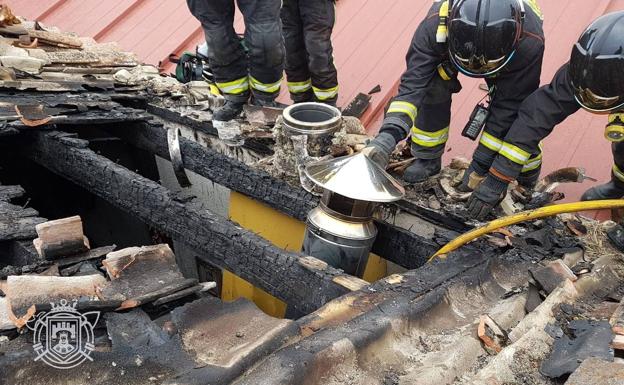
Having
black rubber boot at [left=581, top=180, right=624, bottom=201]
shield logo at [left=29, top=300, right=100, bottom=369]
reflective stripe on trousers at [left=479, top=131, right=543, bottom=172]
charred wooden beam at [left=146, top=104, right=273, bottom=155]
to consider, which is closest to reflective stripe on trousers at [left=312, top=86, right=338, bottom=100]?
charred wooden beam at [left=146, top=104, right=273, bottom=155]

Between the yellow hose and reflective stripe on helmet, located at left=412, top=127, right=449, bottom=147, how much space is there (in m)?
1.13

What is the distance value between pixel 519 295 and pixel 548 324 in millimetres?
295

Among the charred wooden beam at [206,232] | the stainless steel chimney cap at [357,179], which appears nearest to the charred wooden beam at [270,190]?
the stainless steel chimney cap at [357,179]

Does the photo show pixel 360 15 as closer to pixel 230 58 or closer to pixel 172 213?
pixel 230 58

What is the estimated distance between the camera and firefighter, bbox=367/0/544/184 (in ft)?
9.72

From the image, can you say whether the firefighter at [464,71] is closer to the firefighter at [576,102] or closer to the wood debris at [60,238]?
the firefighter at [576,102]

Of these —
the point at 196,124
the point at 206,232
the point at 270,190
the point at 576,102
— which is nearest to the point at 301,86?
the point at 196,124

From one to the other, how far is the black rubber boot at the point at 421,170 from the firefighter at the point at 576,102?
49 cm

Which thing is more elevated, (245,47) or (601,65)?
(601,65)

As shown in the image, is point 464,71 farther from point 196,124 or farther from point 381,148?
point 196,124

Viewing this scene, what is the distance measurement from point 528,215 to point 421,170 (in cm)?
113

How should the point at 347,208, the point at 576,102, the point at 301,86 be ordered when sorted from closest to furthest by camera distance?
1. the point at 347,208
2. the point at 576,102
3. the point at 301,86

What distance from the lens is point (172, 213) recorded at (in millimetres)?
2939

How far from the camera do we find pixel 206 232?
2770mm
